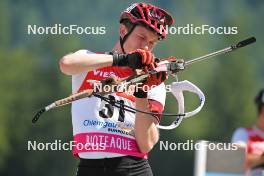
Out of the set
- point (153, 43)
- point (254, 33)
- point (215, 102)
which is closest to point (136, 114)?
point (153, 43)

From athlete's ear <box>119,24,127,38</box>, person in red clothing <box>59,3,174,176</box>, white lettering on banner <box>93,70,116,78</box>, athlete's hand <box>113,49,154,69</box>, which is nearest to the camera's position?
athlete's hand <box>113,49,154,69</box>

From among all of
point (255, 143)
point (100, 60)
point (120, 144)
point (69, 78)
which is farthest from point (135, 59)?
point (69, 78)

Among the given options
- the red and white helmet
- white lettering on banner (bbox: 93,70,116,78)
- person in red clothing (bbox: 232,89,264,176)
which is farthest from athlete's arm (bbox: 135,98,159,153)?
person in red clothing (bbox: 232,89,264,176)

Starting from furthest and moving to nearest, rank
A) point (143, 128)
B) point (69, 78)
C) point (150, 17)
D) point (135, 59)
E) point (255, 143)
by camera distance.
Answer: point (69, 78), point (255, 143), point (150, 17), point (143, 128), point (135, 59)

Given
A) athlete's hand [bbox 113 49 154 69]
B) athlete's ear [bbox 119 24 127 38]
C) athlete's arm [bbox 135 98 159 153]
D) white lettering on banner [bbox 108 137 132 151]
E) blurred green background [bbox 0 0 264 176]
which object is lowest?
white lettering on banner [bbox 108 137 132 151]

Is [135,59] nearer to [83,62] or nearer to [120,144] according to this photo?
[83,62]

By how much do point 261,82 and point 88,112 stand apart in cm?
1934

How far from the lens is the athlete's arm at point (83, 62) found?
A: 3.35 metres

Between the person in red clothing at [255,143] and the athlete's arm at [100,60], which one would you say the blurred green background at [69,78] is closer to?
the person in red clothing at [255,143]

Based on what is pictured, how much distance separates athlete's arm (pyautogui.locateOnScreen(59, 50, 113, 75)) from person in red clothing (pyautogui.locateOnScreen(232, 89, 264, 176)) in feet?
3.98

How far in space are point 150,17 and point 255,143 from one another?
120 centimetres

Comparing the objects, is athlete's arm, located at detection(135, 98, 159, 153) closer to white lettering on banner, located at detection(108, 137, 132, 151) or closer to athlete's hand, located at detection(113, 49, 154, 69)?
white lettering on banner, located at detection(108, 137, 132, 151)

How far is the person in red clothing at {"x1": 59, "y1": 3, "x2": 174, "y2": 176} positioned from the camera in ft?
11.3

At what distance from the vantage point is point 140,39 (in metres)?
3.59
